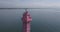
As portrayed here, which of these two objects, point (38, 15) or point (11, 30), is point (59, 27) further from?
point (11, 30)

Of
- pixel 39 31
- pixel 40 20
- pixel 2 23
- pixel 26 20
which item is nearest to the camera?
pixel 26 20

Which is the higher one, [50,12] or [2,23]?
[50,12]

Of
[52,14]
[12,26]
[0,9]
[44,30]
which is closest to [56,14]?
[52,14]

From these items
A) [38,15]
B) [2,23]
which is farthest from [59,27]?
[2,23]

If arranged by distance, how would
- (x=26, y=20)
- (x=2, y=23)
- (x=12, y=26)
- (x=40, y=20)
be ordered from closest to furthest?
(x=26, y=20) < (x=2, y=23) < (x=12, y=26) < (x=40, y=20)

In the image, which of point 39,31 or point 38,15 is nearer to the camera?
point 38,15

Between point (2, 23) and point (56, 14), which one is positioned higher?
point (56, 14)

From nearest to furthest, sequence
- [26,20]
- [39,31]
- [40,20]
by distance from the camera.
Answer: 1. [26,20]
2. [40,20]
3. [39,31]

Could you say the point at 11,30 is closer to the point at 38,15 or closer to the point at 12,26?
the point at 12,26

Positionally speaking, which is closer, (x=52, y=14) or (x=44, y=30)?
(x=52, y=14)
